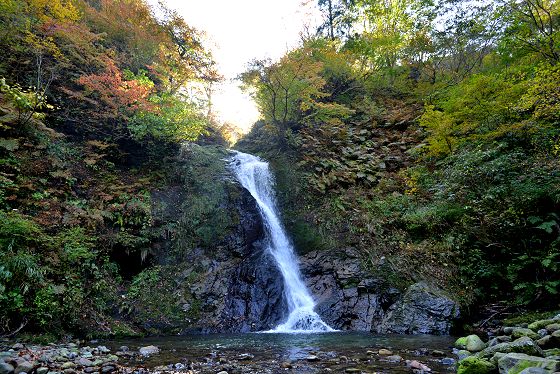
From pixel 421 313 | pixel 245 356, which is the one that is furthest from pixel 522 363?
pixel 421 313

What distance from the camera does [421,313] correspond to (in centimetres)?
841

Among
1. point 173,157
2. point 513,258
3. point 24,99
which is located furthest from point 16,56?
point 513,258

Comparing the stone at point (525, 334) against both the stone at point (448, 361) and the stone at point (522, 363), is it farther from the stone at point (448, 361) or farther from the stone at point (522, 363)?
the stone at point (522, 363)

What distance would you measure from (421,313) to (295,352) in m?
4.04

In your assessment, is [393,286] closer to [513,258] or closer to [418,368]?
[513,258]

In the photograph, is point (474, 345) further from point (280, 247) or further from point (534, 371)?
point (280, 247)

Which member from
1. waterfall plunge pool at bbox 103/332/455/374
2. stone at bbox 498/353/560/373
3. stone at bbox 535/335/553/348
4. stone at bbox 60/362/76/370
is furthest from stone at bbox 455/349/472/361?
stone at bbox 60/362/76/370

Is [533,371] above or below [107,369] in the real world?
above

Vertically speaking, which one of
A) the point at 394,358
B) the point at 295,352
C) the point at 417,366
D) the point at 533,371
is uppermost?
the point at 533,371

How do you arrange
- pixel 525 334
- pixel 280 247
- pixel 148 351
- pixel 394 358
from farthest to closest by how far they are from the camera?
pixel 280 247 → pixel 148 351 → pixel 525 334 → pixel 394 358

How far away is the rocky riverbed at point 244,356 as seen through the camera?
486cm

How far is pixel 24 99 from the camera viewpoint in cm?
935

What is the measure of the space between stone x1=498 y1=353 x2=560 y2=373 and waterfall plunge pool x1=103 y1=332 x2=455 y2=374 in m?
0.79

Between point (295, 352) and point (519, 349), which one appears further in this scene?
point (295, 352)
